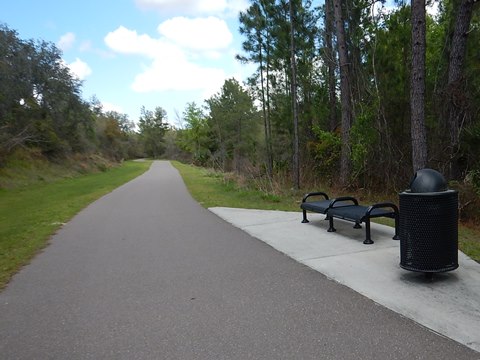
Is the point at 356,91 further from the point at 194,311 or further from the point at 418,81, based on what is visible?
the point at 194,311

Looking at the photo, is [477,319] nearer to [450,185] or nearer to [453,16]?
[450,185]

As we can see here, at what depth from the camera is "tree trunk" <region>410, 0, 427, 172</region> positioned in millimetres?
8680

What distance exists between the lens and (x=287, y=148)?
21406 mm

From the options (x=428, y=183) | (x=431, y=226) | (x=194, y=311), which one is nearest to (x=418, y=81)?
(x=428, y=183)

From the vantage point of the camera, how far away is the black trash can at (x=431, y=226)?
14.9ft

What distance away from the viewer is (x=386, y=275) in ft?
16.4

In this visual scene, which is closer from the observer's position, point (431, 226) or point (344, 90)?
point (431, 226)

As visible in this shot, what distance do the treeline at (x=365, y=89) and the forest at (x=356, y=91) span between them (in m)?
0.04

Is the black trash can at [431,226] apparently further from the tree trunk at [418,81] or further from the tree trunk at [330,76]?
the tree trunk at [330,76]

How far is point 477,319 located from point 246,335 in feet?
6.78

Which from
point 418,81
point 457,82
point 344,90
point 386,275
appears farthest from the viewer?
point 344,90

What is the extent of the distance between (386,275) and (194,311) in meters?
2.39

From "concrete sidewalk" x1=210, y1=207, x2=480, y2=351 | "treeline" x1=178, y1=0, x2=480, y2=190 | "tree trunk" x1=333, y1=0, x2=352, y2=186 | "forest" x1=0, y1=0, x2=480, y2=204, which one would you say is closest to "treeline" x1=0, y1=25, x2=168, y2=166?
"forest" x1=0, y1=0, x2=480, y2=204

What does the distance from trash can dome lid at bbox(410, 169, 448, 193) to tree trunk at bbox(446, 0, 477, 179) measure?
6117 mm
